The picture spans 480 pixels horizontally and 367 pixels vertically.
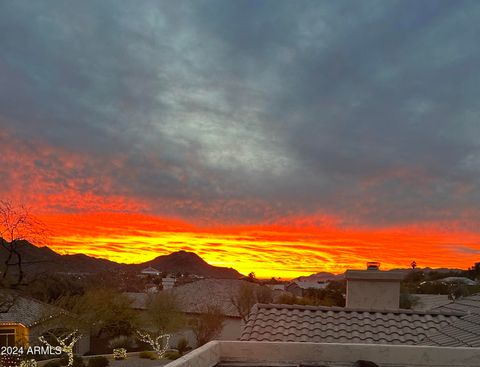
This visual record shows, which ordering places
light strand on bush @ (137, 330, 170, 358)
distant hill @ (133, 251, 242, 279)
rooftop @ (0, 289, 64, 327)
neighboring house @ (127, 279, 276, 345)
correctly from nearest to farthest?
1. rooftop @ (0, 289, 64, 327)
2. light strand on bush @ (137, 330, 170, 358)
3. neighboring house @ (127, 279, 276, 345)
4. distant hill @ (133, 251, 242, 279)

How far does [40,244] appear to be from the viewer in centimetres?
3141

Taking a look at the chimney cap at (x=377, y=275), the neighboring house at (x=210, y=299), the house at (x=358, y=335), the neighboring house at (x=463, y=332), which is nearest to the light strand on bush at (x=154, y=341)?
the neighboring house at (x=210, y=299)

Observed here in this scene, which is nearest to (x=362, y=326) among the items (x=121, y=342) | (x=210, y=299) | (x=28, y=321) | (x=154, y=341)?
(x=28, y=321)

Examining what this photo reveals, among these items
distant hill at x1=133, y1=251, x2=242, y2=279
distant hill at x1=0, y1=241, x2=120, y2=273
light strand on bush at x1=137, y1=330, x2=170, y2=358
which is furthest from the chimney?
distant hill at x1=133, y1=251, x2=242, y2=279

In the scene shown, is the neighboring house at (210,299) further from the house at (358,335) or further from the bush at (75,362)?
the house at (358,335)

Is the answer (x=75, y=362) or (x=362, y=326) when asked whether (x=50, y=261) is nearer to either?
(x=75, y=362)

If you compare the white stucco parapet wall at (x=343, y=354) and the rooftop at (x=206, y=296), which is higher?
the white stucco parapet wall at (x=343, y=354)

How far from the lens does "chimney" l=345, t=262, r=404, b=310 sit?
50.3ft

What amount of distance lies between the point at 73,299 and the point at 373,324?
39.7 m

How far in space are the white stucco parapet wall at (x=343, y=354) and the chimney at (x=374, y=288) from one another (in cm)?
898

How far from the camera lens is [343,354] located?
21.4 ft

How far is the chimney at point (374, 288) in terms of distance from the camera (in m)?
15.3

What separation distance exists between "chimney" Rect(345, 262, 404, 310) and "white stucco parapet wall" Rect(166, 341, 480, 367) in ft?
29.5

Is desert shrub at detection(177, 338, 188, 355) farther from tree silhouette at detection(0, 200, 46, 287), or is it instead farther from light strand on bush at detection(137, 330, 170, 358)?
tree silhouette at detection(0, 200, 46, 287)
